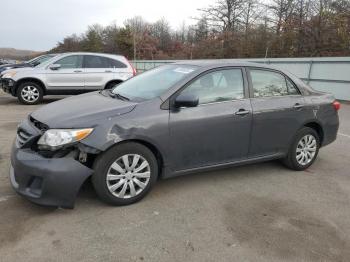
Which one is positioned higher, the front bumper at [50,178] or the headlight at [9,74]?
the headlight at [9,74]

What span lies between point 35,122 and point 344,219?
3.47m

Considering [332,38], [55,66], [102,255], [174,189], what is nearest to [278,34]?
[332,38]

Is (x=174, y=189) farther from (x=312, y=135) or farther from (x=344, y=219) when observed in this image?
(x=312, y=135)

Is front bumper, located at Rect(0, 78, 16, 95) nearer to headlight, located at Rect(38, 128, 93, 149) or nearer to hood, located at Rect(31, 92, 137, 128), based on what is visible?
hood, located at Rect(31, 92, 137, 128)

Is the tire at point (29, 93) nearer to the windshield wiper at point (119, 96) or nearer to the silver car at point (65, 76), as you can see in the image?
the silver car at point (65, 76)

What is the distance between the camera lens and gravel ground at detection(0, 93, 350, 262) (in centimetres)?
297

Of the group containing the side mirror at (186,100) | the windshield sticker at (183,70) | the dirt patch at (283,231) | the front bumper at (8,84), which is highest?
the windshield sticker at (183,70)

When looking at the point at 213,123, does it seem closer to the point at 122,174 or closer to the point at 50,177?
the point at 122,174

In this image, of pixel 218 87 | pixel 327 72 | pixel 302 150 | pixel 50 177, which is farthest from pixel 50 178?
pixel 327 72

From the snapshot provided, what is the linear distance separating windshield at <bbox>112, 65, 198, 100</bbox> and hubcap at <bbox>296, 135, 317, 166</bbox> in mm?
1983

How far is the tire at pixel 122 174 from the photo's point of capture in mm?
3518

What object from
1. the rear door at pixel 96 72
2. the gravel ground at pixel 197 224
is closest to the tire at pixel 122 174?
the gravel ground at pixel 197 224

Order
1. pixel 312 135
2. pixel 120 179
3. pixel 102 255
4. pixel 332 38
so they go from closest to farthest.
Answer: pixel 102 255 < pixel 120 179 < pixel 312 135 < pixel 332 38

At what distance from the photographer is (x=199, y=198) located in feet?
13.2
